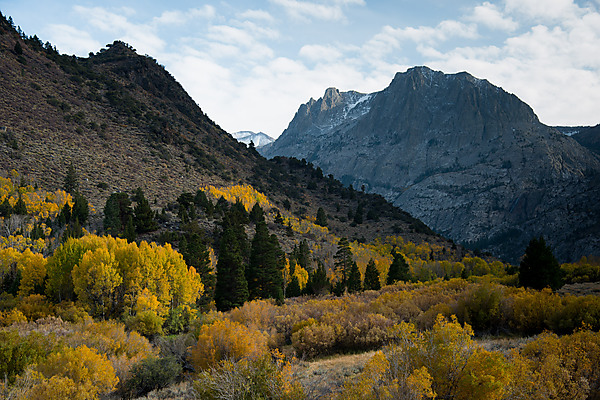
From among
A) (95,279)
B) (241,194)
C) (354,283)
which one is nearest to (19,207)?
(95,279)

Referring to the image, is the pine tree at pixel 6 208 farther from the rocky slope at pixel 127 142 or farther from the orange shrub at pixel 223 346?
the orange shrub at pixel 223 346

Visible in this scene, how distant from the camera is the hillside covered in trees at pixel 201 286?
1031cm

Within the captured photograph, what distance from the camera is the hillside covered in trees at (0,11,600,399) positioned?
10.3 metres

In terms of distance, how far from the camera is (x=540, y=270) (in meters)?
28.6

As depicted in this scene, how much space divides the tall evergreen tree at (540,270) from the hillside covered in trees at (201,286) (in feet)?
0.42

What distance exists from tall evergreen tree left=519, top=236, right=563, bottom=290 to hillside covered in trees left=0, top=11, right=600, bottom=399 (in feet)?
0.42

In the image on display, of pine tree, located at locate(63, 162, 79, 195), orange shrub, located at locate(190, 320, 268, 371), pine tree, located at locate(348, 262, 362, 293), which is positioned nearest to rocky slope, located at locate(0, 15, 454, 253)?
pine tree, located at locate(63, 162, 79, 195)

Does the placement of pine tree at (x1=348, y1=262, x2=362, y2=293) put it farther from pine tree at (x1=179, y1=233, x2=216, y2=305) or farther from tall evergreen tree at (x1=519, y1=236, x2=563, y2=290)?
tall evergreen tree at (x1=519, y1=236, x2=563, y2=290)

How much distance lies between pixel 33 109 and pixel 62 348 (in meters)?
75.0

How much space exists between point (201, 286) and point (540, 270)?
32.2m

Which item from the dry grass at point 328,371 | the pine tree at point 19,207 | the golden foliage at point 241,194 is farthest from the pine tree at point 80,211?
the dry grass at point 328,371

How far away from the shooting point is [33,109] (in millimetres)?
72875

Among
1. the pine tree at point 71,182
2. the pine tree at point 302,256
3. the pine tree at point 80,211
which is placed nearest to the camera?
the pine tree at point 80,211

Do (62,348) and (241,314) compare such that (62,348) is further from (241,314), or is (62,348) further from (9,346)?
(241,314)
